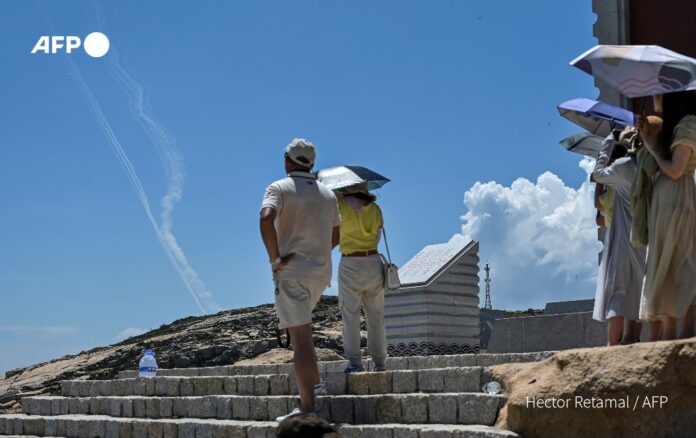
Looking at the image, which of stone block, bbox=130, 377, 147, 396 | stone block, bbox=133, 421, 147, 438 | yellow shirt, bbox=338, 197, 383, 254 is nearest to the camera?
yellow shirt, bbox=338, 197, 383, 254

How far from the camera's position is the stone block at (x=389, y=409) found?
8.11m

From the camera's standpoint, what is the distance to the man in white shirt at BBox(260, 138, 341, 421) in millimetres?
7984

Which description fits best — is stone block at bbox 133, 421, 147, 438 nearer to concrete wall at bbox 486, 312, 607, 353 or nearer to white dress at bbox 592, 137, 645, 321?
concrete wall at bbox 486, 312, 607, 353

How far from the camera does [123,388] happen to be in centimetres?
1231

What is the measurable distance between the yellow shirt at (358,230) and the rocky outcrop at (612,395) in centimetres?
273

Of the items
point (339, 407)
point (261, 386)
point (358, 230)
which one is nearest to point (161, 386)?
point (261, 386)

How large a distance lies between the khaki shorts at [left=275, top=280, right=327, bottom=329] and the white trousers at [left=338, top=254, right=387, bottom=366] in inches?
51.1

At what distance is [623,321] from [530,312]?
23.8 feet

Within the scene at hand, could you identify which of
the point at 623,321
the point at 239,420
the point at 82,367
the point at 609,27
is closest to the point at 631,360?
the point at 623,321

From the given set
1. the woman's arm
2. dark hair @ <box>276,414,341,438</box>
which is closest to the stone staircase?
the woman's arm

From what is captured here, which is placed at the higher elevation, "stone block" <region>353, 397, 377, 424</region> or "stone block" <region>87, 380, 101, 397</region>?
"stone block" <region>87, 380, 101, 397</region>

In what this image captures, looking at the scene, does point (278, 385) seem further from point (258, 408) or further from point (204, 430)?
point (204, 430)

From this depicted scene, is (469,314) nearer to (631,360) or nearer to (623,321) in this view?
(623,321)

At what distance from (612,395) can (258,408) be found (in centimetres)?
381
